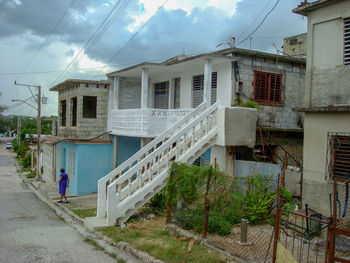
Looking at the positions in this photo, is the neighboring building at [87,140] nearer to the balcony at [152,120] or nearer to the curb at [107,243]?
the balcony at [152,120]

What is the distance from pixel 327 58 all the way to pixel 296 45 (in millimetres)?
11129

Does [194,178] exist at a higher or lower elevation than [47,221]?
higher

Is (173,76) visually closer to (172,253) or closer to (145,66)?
(145,66)

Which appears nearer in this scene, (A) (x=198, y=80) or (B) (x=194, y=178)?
(B) (x=194, y=178)

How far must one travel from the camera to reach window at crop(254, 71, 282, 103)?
12.3 m

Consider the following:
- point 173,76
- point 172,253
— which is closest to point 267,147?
point 173,76

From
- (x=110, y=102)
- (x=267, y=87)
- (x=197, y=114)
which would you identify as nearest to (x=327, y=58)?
(x=267, y=87)

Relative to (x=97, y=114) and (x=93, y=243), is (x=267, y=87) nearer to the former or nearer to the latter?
(x=93, y=243)

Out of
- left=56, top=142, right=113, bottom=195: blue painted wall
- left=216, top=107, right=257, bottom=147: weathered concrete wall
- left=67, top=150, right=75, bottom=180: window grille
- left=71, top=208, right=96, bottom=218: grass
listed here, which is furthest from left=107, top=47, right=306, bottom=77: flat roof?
left=67, top=150, right=75, bottom=180: window grille

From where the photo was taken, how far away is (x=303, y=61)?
521 inches

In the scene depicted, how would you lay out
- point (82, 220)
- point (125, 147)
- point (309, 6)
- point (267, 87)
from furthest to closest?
point (125, 147), point (267, 87), point (82, 220), point (309, 6)

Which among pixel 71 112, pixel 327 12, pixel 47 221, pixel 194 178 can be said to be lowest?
pixel 47 221

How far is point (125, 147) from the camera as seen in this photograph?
666 inches

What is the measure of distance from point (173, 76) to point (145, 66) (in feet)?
6.98
